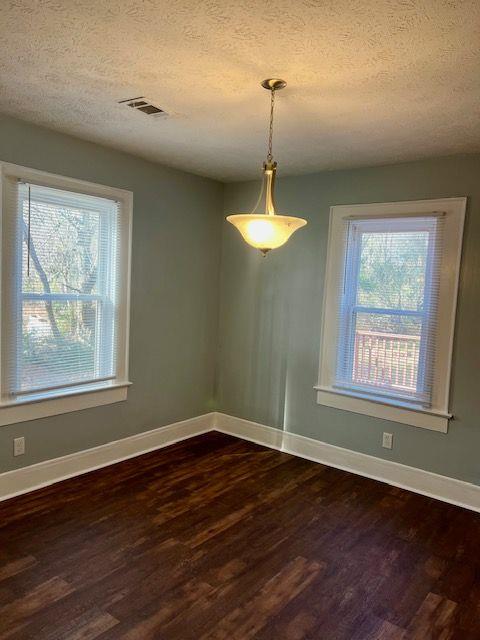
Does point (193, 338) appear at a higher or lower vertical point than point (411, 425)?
higher

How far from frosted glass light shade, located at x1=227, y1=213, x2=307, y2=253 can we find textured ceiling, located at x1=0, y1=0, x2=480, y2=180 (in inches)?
25.6

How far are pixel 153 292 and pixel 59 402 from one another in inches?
47.2

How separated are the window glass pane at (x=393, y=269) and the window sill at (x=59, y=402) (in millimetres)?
2133

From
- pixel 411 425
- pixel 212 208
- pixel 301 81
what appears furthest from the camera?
pixel 212 208

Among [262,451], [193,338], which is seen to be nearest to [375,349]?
[262,451]

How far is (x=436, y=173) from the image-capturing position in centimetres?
341

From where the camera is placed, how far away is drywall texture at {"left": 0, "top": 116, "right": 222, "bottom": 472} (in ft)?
10.6

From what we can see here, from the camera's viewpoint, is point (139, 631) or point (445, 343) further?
point (445, 343)

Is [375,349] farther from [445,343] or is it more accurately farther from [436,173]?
[436,173]

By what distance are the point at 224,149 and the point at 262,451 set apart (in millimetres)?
2600

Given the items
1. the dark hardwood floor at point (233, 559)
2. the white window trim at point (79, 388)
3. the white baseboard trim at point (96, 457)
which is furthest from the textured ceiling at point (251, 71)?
the dark hardwood floor at point (233, 559)

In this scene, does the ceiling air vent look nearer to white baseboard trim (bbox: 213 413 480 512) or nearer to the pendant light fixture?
the pendant light fixture

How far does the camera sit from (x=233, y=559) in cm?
258

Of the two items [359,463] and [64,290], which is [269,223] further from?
[359,463]
